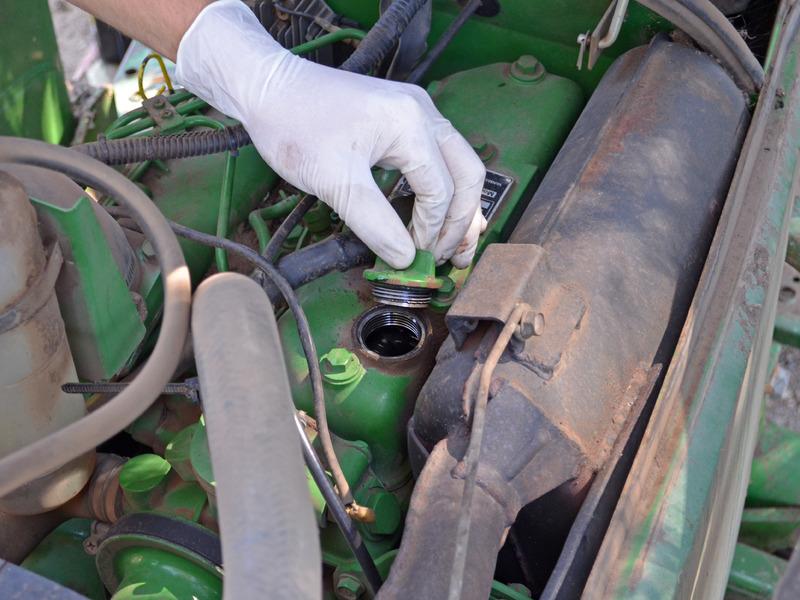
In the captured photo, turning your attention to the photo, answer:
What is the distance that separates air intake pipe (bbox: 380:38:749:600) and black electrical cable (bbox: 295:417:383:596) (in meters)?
0.09

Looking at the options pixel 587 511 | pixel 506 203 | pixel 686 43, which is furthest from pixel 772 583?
pixel 686 43

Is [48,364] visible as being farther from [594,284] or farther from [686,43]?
[686,43]

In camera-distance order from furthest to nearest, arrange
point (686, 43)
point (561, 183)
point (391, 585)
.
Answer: point (686, 43), point (561, 183), point (391, 585)

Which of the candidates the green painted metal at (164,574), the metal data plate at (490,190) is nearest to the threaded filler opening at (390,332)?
the metal data plate at (490,190)

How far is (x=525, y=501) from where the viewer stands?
890 millimetres

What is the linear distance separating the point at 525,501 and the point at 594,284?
0.29 meters

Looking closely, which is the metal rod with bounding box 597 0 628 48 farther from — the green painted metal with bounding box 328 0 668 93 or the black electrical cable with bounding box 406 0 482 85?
the black electrical cable with bounding box 406 0 482 85

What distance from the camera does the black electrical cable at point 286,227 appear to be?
1.18 m

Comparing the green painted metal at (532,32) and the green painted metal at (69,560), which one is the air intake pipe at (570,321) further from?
the green painted metal at (69,560)

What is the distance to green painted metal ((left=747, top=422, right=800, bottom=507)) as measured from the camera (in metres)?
1.40

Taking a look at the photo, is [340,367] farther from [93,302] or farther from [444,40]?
[444,40]

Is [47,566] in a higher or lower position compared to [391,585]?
lower

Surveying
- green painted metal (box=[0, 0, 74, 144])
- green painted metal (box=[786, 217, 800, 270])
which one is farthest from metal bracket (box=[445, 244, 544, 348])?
green painted metal (box=[0, 0, 74, 144])

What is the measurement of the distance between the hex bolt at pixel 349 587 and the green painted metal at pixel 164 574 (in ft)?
0.47
